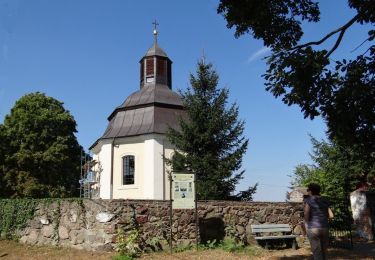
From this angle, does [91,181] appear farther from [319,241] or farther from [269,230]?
[319,241]

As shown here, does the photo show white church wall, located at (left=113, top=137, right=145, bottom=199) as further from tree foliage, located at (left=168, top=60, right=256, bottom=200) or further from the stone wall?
the stone wall

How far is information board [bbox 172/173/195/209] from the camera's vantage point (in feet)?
38.8

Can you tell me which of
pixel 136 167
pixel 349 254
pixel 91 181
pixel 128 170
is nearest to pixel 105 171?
pixel 128 170

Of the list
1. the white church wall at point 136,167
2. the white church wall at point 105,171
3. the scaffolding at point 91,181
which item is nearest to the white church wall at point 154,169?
the white church wall at point 136,167

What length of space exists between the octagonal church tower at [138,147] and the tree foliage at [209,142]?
6.83m

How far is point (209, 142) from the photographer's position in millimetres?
18344

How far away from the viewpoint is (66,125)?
3600 centimetres

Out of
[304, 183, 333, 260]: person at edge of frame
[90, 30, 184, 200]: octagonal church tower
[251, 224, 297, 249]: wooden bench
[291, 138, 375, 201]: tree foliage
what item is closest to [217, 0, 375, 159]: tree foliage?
[304, 183, 333, 260]: person at edge of frame

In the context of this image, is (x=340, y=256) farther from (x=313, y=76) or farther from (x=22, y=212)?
(x=22, y=212)

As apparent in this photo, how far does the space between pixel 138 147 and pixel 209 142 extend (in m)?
11.2

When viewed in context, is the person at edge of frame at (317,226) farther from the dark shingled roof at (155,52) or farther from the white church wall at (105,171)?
the dark shingled roof at (155,52)

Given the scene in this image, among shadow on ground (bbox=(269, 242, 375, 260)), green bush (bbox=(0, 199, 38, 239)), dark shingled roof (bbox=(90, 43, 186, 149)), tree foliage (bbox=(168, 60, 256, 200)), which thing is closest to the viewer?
shadow on ground (bbox=(269, 242, 375, 260))

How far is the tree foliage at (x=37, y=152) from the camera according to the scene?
32125 millimetres

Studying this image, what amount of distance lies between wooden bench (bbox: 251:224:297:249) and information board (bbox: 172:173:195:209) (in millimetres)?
2076
